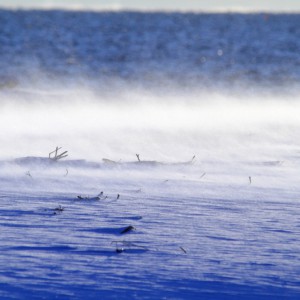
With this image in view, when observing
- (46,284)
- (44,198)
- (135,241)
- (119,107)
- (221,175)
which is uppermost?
(119,107)

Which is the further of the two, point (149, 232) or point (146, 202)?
point (146, 202)

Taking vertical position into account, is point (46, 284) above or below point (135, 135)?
below

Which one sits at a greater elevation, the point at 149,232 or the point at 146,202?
the point at 146,202

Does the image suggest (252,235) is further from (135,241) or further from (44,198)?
(44,198)

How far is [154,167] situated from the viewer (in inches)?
152

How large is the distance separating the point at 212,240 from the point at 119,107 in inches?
169

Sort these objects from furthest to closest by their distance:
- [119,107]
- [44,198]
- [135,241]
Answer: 1. [119,107]
2. [44,198]
3. [135,241]

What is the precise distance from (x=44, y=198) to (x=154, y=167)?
828 millimetres

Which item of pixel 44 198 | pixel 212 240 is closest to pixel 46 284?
pixel 212 240

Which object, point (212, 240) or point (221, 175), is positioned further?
point (221, 175)

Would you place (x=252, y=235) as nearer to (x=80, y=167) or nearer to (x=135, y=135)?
(x=80, y=167)

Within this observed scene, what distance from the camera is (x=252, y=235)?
2650mm

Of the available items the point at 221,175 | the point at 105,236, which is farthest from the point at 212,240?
the point at 221,175

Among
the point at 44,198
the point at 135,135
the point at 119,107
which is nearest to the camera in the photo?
the point at 44,198
